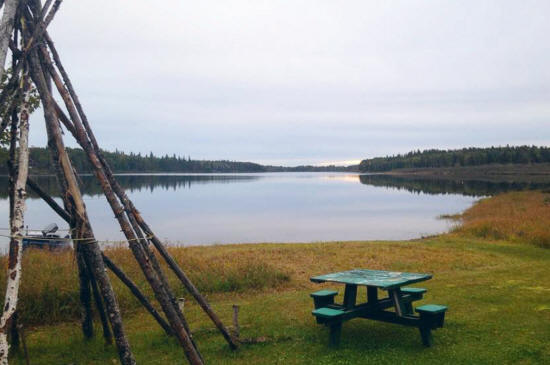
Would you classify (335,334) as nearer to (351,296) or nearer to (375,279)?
(351,296)

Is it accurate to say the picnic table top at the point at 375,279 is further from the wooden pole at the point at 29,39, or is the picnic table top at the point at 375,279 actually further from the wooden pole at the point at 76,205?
the wooden pole at the point at 29,39

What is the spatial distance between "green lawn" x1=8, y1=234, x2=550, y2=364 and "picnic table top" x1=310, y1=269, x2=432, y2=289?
938mm

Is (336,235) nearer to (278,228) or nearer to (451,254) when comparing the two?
(278,228)

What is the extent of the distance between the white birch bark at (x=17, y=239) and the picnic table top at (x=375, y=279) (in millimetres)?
4489

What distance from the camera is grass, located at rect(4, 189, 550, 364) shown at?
7.12 meters

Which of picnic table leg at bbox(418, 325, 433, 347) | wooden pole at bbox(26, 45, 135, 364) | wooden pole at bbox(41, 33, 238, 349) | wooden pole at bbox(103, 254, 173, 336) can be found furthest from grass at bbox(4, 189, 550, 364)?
wooden pole at bbox(26, 45, 135, 364)

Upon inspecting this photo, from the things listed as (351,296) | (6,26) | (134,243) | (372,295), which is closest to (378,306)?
(372,295)

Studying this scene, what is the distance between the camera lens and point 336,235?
1240 inches

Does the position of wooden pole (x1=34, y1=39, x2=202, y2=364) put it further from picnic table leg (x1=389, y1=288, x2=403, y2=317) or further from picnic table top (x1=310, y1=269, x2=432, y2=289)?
picnic table leg (x1=389, y1=288, x2=403, y2=317)

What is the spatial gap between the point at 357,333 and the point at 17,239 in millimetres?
5541

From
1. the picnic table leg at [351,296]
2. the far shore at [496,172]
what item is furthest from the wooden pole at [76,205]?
the far shore at [496,172]

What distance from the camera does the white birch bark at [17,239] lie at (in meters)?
5.09

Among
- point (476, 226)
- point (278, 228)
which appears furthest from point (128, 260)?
point (278, 228)

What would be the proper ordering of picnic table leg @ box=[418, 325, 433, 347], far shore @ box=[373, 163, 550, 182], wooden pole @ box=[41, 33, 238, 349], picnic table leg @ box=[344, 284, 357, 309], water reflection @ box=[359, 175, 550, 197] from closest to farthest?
wooden pole @ box=[41, 33, 238, 349] < picnic table leg @ box=[418, 325, 433, 347] < picnic table leg @ box=[344, 284, 357, 309] < water reflection @ box=[359, 175, 550, 197] < far shore @ box=[373, 163, 550, 182]
